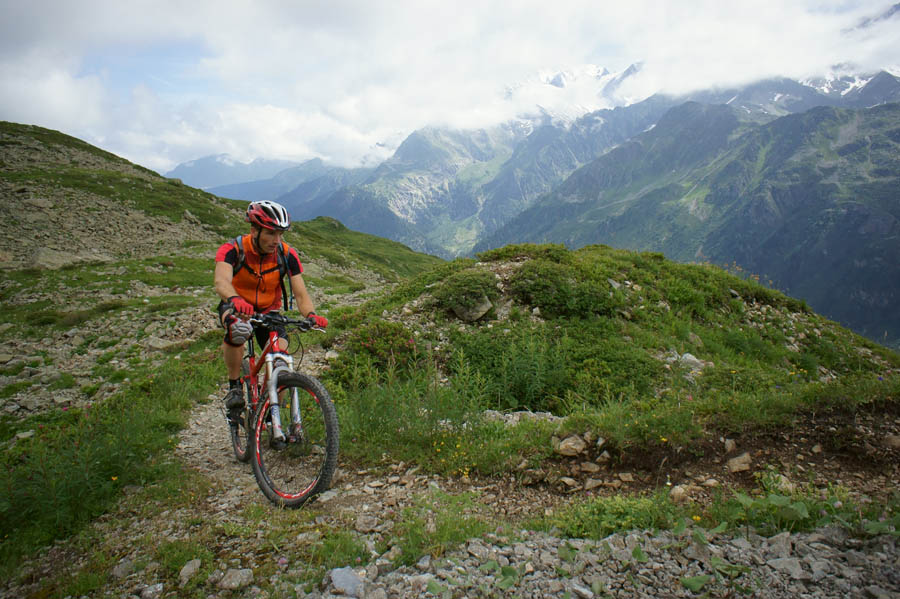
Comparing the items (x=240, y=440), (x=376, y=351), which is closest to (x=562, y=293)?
(x=376, y=351)

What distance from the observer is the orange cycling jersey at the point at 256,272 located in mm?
5719

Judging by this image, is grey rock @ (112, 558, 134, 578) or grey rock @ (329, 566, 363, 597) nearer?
grey rock @ (329, 566, 363, 597)

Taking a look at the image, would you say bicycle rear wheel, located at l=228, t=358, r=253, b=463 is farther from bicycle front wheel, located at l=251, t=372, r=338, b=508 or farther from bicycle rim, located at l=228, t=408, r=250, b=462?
bicycle front wheel, located at l=251, t=372, r=338, b=508

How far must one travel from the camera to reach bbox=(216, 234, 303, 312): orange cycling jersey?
5.72m

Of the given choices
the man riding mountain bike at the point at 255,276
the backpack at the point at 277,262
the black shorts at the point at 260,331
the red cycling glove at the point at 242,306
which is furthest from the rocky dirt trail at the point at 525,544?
the backpack at the point at 277,262

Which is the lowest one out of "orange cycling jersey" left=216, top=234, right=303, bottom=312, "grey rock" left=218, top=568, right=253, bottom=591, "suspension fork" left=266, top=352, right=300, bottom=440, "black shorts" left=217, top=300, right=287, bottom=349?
"grey rock" left=218, top=568, right=253, bottom=591

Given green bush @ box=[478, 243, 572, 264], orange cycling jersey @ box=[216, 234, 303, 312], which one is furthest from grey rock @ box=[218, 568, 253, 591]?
green bush @ box=[478, 243, 572, 264]

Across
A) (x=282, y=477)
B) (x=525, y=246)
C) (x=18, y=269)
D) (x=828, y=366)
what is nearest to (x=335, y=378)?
(x=282, y=477)

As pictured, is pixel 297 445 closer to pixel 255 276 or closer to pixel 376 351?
pixel 255 276

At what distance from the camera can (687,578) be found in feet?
9.68

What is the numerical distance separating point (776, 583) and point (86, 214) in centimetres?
4332

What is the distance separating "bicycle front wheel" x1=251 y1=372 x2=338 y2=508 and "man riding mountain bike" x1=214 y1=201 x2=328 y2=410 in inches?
28.8

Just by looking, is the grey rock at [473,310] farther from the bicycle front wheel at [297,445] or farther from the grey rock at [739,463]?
the grey rock at [739,463]

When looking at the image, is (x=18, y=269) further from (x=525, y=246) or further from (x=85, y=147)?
(x=85, y=147)
